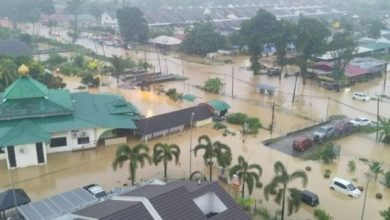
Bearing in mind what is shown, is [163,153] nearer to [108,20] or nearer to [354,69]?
[354,69]

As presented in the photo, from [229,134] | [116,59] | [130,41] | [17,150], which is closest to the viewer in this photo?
[17,150]

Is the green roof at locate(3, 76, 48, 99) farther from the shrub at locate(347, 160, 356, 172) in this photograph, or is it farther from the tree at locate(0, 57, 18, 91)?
the shrub at locate(347, 160, 356, 172)

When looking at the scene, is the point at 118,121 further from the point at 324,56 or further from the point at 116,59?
the point at 324,56

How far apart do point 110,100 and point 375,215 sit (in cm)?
2011

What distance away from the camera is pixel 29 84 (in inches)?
1172

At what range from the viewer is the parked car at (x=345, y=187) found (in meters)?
23.6

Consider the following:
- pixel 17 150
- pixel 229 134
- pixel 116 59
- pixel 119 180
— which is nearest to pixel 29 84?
pixel 17 150

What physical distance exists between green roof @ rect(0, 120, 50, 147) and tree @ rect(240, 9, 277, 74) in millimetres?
31111

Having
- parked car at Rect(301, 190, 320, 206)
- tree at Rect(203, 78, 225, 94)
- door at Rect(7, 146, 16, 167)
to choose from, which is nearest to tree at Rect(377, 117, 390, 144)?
parked car at Rect(301, 190, 320, 206)

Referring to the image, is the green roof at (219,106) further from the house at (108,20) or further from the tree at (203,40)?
the house at (108,20)

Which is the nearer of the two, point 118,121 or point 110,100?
point 118,121

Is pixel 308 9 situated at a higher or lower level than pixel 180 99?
higher

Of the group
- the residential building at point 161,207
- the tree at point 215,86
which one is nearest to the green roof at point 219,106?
the tree at point 215,86

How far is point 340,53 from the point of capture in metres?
47.6
